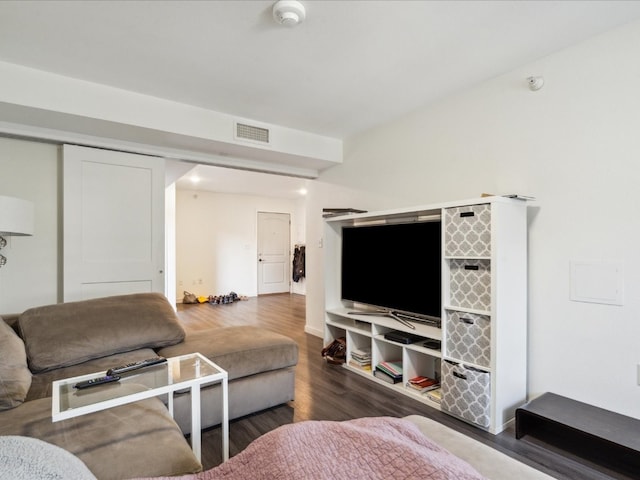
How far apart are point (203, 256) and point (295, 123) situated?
480cm

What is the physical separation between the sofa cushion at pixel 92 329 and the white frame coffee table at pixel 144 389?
451mm

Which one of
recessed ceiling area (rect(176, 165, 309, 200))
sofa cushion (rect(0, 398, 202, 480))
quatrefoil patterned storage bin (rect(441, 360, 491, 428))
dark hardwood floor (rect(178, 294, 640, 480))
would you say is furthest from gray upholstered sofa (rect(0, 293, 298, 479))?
recessed ceiling area (rect(176, 165, 309, 200))

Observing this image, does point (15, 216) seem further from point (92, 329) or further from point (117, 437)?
point (117, 437)

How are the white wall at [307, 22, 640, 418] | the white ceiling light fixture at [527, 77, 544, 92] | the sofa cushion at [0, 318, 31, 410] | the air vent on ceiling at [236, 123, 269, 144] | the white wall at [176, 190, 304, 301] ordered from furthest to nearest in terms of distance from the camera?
the white wall at [176, 190, 304, 301] < the air vent on ceiling at [236, 123, 269, 144] < the white ceiling light fixture at [527, 77, 544, 92] < the white wall at [307, 22, 640, 418] < the sofa cushion at [0, 318, 31, 410]

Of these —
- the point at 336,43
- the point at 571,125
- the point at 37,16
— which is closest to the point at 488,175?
the point at 571,125

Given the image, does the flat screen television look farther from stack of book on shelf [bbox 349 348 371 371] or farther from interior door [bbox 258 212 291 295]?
interior door [bbox 258 212 291 295]

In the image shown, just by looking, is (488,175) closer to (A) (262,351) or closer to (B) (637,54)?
(B) (637,54)

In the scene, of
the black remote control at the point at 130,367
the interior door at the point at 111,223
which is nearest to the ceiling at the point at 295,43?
the interior door at the point at 111,223

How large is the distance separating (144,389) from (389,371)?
199 cm

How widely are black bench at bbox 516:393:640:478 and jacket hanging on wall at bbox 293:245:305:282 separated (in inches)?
256

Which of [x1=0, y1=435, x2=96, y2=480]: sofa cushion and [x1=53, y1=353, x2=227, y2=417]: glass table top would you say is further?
[x1=53, y1=353, x2=227, y2=417]: glass table top


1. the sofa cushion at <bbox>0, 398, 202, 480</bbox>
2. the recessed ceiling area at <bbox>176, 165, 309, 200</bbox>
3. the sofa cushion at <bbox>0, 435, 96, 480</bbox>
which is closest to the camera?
the sofa cushion at <bbox>0, 435, 96, 480</bbox>

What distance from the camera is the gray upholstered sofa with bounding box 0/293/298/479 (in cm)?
126

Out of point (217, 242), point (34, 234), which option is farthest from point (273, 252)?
point (34, 234)
